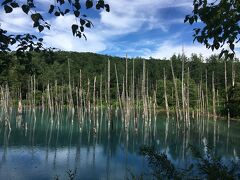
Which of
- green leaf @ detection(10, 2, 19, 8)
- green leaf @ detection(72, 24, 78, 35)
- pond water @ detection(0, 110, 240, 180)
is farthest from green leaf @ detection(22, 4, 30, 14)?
pond water @ detection(0, 110, 240, 180)

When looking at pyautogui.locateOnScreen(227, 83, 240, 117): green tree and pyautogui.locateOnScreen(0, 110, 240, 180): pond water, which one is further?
pyautogui.locateOnScreen(227, 83, 240, 117): green tree

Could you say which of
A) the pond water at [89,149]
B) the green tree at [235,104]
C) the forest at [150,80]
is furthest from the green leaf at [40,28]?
the green tree at [235,104]

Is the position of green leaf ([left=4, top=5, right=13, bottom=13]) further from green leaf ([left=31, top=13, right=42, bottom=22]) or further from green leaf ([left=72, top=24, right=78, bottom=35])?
green leaf ([left=72, top=24, right=78, bottom=35])

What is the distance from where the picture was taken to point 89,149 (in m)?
27.8

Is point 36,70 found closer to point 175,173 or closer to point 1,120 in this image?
point 175,173

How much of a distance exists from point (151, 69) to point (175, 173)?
99.0 metres

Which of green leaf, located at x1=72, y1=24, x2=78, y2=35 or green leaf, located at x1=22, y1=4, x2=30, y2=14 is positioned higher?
green leaf, located at x1=22, y1=4, x2=30, y2=14

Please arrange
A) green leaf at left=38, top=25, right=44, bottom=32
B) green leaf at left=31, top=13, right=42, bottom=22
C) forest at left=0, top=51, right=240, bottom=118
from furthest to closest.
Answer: forest at left=0, top=51, right=240, bottom=118 < green leaf at left=38, top=25, right=44, bottom=32 < green leaf at left=31, top=13, right=42, bottom=22

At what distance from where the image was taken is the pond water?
19.7 meters

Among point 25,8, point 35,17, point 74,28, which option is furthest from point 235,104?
point 25,8

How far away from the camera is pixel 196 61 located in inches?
4094

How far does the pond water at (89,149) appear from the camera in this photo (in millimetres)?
19703

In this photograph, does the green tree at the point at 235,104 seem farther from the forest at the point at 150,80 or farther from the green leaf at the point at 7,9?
the green leaf at the point at 7,9

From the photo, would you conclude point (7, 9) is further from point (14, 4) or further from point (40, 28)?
point (40, 28)
